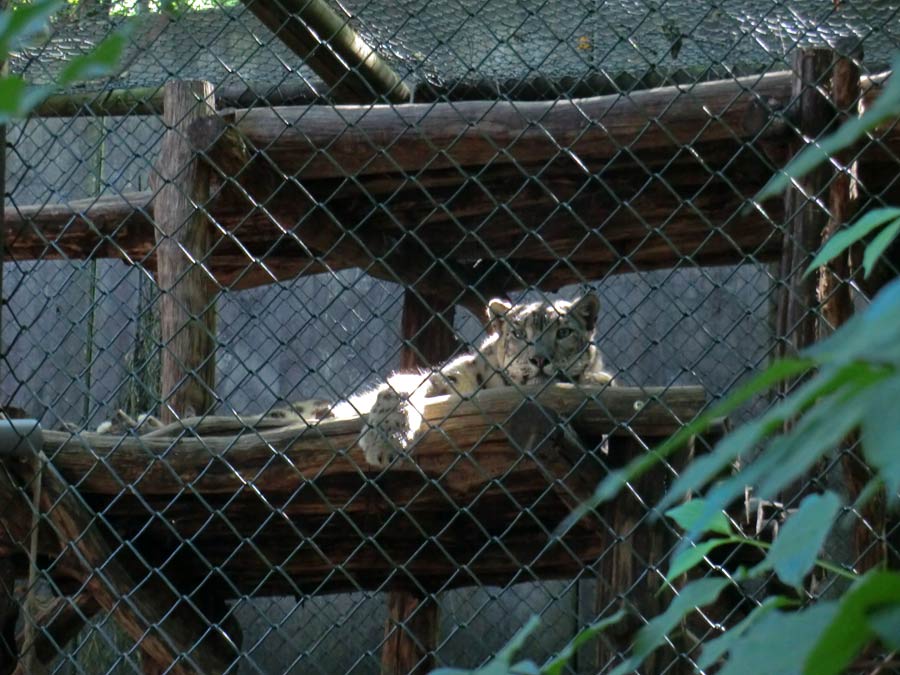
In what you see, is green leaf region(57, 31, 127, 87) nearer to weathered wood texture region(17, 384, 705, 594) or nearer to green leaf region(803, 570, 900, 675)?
green leaf region(803, 570, 900, 675)

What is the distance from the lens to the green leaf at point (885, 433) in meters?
0.34

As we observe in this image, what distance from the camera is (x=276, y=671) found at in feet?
22.5

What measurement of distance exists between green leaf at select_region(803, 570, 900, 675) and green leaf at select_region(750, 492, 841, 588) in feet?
0.28

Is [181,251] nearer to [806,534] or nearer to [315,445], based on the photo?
[315,445]

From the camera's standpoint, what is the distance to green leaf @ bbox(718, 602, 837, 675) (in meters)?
0.40

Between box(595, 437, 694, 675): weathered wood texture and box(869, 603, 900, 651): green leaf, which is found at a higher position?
box(869, 603, 900, 651): green leaf

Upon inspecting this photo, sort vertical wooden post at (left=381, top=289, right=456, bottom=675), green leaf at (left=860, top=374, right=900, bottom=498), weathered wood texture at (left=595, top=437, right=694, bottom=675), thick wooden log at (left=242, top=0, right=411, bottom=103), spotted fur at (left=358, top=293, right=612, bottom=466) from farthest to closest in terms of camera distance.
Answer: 1. vertical wooden post at (left=381, top=289, right=456, bottom=675)
2. spotted fur at (left=358, top=293, right=612, bottom=466)
3. thick wooden log at (left=242, top=0, right=411, bottom=103)
4. weathered wood texture at (left=595, top=437, right=694, bottom=675)
5. green leaf at (left=860, top=374, right=900, bottom=498)

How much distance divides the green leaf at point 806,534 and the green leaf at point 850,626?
9 centimetres

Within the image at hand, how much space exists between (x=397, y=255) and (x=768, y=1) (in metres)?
1.56

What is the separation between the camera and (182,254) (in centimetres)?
350

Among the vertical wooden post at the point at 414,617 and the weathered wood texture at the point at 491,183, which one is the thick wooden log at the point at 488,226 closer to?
the weathered wood texture at the point at 491,183

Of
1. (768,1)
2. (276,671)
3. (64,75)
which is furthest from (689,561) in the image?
(276,671)

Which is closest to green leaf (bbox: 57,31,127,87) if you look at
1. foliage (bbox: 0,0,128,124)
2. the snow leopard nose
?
foliage (bbox: 0,0,128,124)

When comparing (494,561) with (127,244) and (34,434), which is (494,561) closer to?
(34,434)
